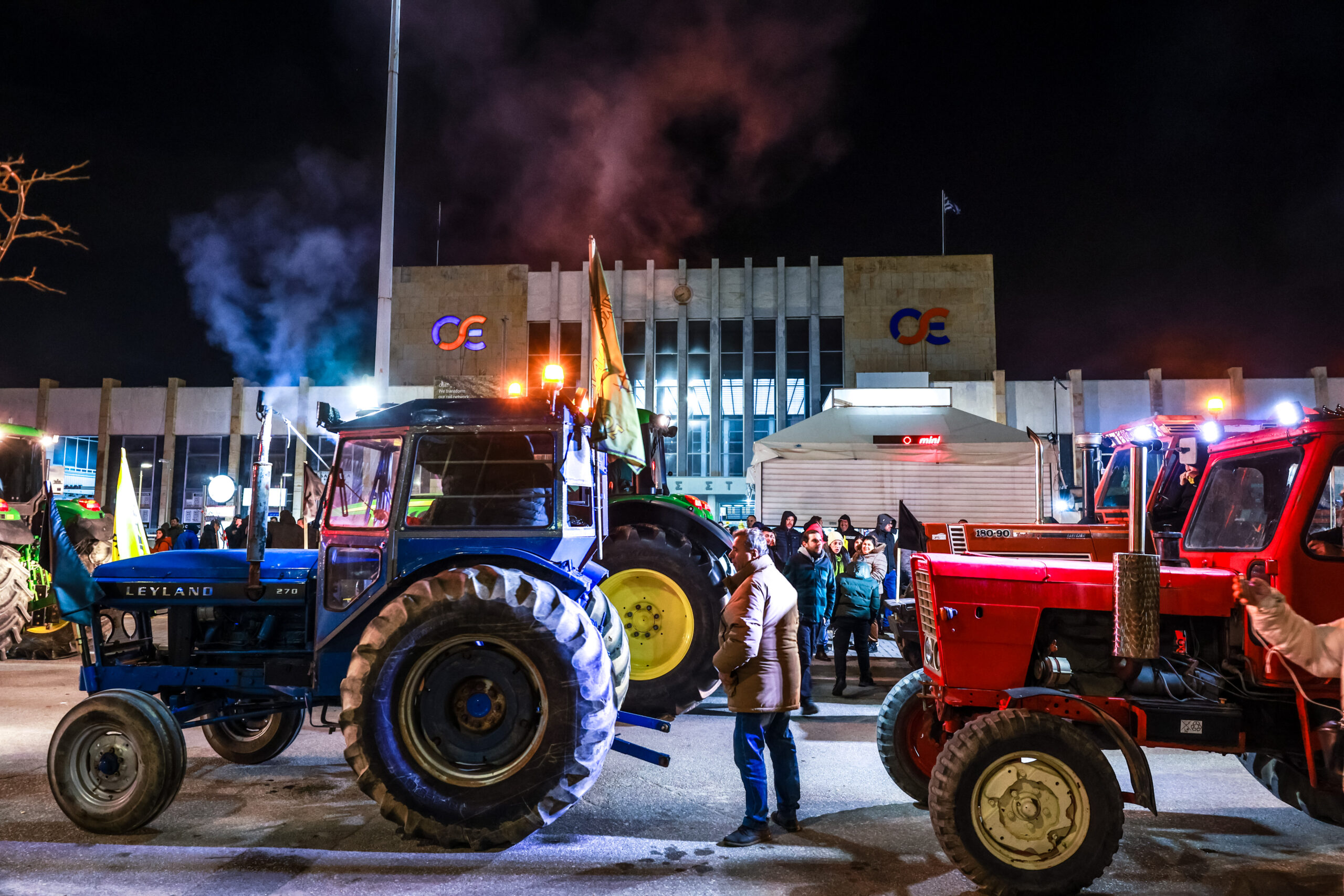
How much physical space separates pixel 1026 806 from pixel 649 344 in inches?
963

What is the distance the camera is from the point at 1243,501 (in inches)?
192

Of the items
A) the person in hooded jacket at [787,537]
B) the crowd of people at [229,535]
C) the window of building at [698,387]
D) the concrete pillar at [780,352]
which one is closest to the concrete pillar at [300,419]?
the crowd of people at [229,535]

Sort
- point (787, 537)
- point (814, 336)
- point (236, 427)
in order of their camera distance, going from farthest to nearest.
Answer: point (236, 427), point (814, 336), point (787, 537)

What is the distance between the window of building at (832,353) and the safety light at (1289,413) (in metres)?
22.7

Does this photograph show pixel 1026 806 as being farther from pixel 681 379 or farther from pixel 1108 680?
pixel 681 379

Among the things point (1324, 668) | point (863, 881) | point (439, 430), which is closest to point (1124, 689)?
point (1324, 668)

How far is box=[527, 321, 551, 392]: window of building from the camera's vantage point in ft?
91.5

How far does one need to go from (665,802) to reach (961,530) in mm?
3457

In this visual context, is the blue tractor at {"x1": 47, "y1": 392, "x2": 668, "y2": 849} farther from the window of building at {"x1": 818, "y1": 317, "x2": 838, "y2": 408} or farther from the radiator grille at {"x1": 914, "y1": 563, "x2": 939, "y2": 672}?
the window of building at {"x1": 818, "y1": 317, "x2": 838, "y2": 408}

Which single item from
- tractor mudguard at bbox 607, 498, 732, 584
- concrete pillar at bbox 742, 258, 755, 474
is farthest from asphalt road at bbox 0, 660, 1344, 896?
concrete pillar at bbox 742, 258, 755, 474

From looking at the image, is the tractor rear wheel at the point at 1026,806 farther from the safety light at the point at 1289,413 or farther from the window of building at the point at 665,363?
the window of building at the point at 665,363

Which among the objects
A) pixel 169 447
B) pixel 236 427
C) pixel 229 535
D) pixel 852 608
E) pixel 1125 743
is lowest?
pixel 1125 743

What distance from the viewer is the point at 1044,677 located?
4.37 m

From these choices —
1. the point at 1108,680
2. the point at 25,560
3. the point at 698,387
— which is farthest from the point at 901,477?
the point at 698,387
